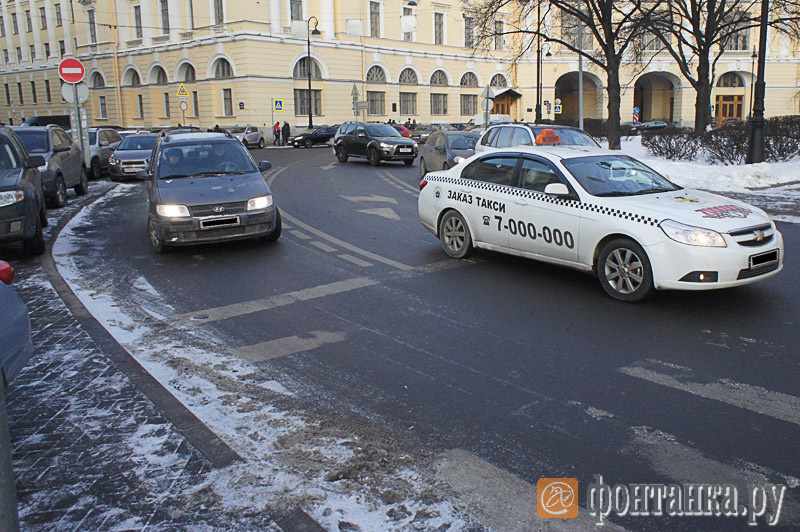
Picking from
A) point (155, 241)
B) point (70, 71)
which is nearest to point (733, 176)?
point (155, 241)

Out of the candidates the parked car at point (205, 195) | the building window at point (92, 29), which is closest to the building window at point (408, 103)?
the building window at point (92, 29)

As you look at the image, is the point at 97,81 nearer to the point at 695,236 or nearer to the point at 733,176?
the point at 733,176

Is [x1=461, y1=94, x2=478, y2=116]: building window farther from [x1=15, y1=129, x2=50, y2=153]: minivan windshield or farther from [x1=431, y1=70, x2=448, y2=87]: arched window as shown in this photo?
[x1=15, y1=129, x2=50, y2=153]: minivan windshield

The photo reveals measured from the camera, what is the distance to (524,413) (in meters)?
4.54

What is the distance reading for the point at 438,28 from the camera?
63.5 metres

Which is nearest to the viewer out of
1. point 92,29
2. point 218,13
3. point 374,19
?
point 218,13

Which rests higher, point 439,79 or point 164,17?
point 164,17

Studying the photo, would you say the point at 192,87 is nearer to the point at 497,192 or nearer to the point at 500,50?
the point at 500,50

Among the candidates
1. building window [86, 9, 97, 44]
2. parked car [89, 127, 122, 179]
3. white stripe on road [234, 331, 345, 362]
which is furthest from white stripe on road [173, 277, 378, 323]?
building window [86, 9, 97, 44]

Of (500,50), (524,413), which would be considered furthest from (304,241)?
(500,50)

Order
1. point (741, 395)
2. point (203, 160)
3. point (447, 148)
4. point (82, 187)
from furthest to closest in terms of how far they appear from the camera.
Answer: point (447, 148)
point (82, 187)
point (203, 160)
point (741, 395)

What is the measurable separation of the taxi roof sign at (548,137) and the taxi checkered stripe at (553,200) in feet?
20.3

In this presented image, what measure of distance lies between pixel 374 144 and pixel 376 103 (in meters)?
33.7

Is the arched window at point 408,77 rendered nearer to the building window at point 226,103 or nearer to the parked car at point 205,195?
the building window at point 226,103
